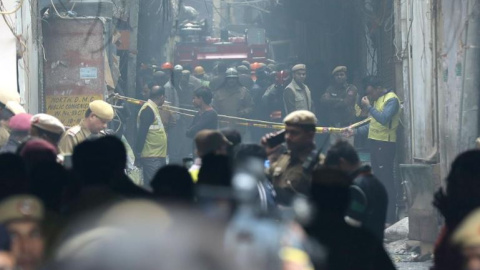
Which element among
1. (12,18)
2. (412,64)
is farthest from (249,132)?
(12,18)

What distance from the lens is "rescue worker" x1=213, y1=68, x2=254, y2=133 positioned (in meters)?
20.2

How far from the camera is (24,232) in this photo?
5.08m

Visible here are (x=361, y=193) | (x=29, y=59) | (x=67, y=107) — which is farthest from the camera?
(x=67, y=107)

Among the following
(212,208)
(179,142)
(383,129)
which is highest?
(212,208)

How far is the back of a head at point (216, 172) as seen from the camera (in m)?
6.17

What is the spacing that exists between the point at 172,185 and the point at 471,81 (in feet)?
20.8

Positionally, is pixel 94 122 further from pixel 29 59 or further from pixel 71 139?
pixel 29 59

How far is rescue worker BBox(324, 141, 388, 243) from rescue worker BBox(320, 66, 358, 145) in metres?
11.8

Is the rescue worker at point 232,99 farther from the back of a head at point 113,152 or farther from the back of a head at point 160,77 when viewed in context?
the back of a head at point 113,152

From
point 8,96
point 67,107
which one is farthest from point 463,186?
point 67,107

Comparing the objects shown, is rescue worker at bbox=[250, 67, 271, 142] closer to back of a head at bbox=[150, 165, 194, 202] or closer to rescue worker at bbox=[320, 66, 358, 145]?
rescue worker at bbox=[320, 66, 358, 145]

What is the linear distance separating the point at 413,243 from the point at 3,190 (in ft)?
24.0

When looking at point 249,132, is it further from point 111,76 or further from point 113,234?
point 113,234

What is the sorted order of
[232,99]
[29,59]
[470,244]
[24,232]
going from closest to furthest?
[470,244] < [24,232] < [29,59] < [232,99]
